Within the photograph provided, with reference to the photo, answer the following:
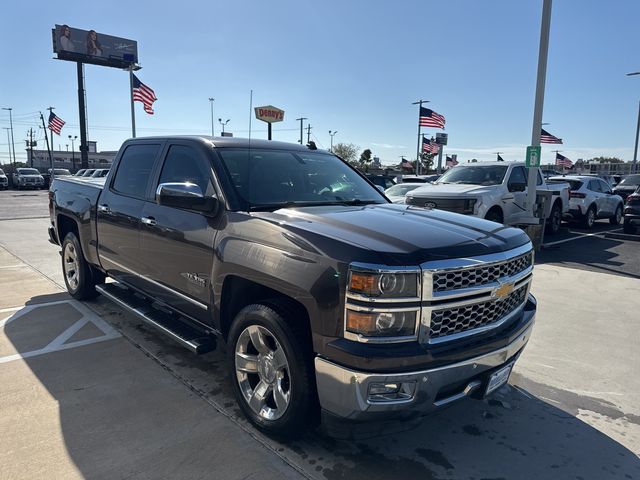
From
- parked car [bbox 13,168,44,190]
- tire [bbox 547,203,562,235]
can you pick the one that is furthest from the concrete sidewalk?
parked car [bbox 13,168,44,190]

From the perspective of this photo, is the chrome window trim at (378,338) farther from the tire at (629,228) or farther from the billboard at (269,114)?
the billboard at (269,114)

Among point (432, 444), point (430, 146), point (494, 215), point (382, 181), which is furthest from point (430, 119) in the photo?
point (432, 444)

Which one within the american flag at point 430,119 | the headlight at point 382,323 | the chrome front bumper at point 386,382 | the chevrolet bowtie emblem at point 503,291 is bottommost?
the chrome front bumper at point 386,382

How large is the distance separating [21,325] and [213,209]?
3.16 meters

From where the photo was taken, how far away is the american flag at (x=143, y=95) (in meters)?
23.8

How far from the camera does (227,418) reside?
3.16m

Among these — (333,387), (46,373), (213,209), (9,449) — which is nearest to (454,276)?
(333,387)

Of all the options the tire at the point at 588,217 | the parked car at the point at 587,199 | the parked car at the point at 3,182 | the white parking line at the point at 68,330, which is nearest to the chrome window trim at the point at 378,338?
A: the white parking line at the point at 68,330

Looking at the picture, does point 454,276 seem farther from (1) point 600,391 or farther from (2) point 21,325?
(2) point 21,325

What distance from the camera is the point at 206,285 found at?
131 inches

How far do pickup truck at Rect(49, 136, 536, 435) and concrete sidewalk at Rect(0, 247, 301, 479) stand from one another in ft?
1.06

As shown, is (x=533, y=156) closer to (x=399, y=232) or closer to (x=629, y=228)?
(x=629, y=228)

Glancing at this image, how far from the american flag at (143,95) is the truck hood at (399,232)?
23.2 meters

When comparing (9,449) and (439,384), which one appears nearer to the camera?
(439,384)
